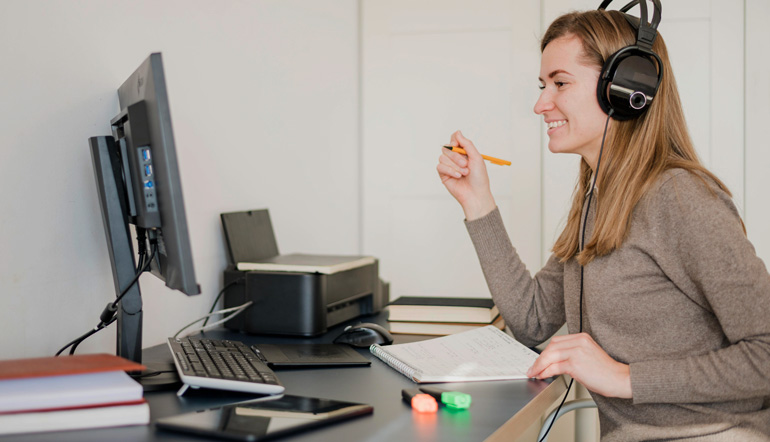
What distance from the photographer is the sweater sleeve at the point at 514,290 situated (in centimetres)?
131

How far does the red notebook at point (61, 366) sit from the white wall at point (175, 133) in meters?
0.24

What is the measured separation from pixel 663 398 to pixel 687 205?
285 millimetres

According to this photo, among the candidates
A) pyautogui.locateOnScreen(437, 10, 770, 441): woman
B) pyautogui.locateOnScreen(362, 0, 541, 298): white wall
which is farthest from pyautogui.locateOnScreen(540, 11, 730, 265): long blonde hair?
pyautogui.locateOnScreen(362, 0, 541, 298): white wall

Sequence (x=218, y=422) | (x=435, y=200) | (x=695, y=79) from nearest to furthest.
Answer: (x=218, y=422), (x=695, y=79), (x=435, y=200)

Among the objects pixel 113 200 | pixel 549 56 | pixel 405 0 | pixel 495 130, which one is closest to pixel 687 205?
pixel 549 56

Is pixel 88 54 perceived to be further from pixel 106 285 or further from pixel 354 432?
pixel 354 432

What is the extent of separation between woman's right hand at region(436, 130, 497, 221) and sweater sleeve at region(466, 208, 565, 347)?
0.9 inches

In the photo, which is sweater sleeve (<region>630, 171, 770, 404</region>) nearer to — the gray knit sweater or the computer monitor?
the gray knit sweater

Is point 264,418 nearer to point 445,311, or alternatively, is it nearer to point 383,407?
point 383,407

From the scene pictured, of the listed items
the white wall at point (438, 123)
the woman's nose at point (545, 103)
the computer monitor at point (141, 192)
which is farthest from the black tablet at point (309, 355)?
the white wall at point (438, 123)

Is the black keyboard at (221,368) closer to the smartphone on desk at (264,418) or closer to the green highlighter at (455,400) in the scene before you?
the smartphone on desk at (264,418)

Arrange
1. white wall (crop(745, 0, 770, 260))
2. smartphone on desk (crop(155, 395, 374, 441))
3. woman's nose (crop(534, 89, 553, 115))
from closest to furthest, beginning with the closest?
smartphone on desk (crop(155, 395, 374, 441)) → woman's nose (crop(534, 89, 553, 115)) → white wall (crop(745, 0, 770, 260))

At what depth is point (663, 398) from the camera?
0.97 m

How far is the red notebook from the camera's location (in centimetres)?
73
